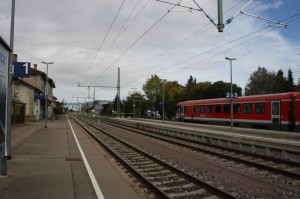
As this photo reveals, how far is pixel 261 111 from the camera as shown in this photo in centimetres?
3234

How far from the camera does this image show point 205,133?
24.0m

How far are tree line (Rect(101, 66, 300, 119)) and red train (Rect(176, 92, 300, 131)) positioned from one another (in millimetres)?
36550

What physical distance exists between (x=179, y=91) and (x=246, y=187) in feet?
266

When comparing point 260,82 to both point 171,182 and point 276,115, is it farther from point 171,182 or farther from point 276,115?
point 171,182

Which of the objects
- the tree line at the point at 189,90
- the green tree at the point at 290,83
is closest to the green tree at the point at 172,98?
the tree line at the point at 189,90

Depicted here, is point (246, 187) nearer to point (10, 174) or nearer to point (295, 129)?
point (10, 174)

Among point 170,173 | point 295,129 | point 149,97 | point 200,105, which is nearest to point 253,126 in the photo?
point 295,129

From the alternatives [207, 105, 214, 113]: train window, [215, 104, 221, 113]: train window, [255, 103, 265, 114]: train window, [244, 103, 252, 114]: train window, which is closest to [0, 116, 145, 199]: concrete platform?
[255, 103, 265, 114]: train window

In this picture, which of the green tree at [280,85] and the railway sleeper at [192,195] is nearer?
the railway sleeper at [192,195]

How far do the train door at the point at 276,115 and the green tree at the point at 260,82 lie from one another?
68.6 metres

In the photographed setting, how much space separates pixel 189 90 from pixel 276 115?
54508 mm

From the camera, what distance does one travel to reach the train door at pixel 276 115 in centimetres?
3019

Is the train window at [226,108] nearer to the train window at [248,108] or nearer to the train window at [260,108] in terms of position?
the train window at [248,108]

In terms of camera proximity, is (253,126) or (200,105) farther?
(200,105)
